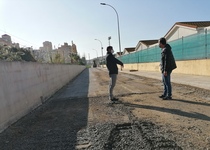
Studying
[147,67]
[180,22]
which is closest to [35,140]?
[147,67]

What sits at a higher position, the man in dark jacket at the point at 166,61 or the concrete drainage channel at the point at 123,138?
the man in dark jacket at the point at 166,61

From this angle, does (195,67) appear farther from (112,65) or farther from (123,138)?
(123,138)

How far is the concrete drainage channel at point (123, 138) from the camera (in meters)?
3.59

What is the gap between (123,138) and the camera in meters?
3.98

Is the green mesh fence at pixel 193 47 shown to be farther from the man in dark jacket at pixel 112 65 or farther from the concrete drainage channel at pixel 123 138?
the concrete drainage channel at pixel 123 138

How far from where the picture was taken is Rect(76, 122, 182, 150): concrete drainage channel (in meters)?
3.59

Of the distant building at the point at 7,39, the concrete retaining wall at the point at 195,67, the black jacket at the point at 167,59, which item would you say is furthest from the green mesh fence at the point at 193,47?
the distant building at the point at 7,39

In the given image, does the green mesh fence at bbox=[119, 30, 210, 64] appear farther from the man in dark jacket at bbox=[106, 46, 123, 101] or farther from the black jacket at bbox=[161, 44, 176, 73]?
the man in dark jacket at bbox=[106, 46, 123, 101]

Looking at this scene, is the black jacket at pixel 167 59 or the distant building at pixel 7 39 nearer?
the black jacket at pixel 167 59

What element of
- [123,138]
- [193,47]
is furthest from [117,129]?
[193,47]

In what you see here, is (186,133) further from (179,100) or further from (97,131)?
(179,100)

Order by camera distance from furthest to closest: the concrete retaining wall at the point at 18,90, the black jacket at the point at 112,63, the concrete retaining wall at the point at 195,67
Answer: the concrete retaining wall at the point at 195,67 → the black jacket at the point at 112,63 → the concrete retaining wall at the point at 18,90

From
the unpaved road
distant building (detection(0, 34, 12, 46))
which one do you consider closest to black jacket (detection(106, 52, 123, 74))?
the unpaved road

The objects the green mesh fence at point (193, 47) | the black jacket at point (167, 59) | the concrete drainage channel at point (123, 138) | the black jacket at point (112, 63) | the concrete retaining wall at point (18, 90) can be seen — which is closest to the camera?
the concrete drainage channel at point (123, 138)
